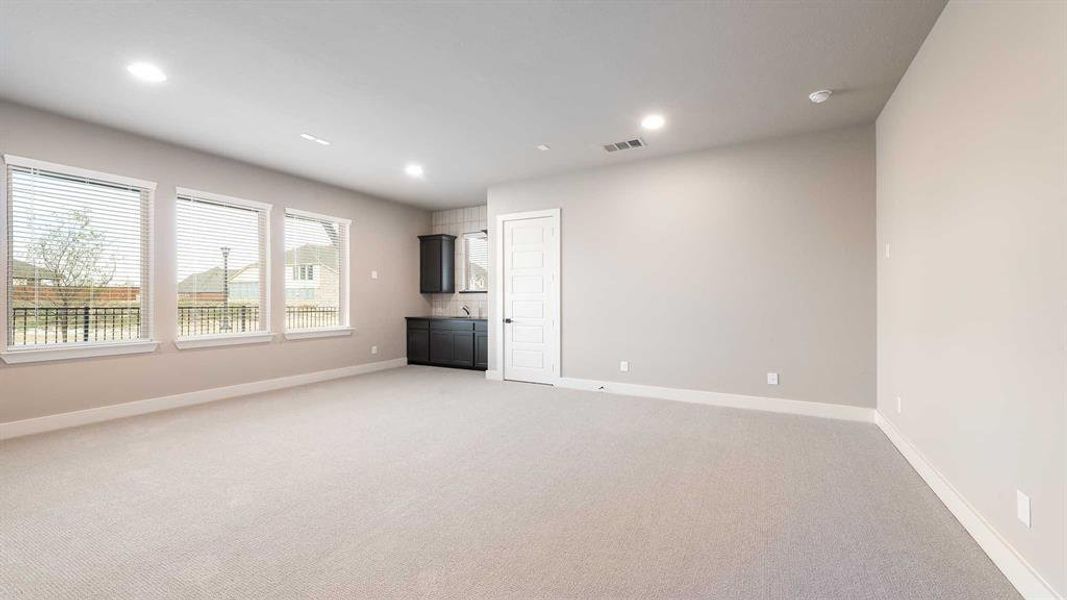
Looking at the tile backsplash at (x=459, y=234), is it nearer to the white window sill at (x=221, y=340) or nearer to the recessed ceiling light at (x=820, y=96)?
the white window sill at (x=221, y=340)

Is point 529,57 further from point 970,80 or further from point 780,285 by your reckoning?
point 780,285

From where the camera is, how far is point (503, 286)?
612cm

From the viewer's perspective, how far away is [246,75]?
3.14 m

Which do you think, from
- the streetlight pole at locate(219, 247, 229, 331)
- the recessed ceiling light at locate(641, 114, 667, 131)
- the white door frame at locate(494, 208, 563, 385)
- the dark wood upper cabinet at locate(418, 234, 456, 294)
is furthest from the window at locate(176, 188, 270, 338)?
the recessed ceiling light at locate(641, 114, 667, 131)

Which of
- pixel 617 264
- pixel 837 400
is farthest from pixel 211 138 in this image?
pixel 837 400

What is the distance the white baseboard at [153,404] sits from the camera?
3633 mm

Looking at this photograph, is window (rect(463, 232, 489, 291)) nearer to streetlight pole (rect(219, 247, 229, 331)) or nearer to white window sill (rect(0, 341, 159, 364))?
streetlight pole (rect(219, 247, 229, 331))

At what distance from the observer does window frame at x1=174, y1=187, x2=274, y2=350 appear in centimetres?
461

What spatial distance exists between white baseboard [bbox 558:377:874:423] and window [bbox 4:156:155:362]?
15.3 ft

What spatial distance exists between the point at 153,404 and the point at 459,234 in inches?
184

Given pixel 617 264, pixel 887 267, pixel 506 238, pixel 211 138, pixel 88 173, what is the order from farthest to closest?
pixel 506 238 < pixel 617 264 < pixel 211 138 < pixel 88 173 < pixel 887 267

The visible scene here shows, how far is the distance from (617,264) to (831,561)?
370cm

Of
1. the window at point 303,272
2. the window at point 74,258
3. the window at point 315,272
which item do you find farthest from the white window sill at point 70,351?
the window at point 303,272

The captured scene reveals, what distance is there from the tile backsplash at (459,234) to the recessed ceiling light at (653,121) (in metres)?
3.78
